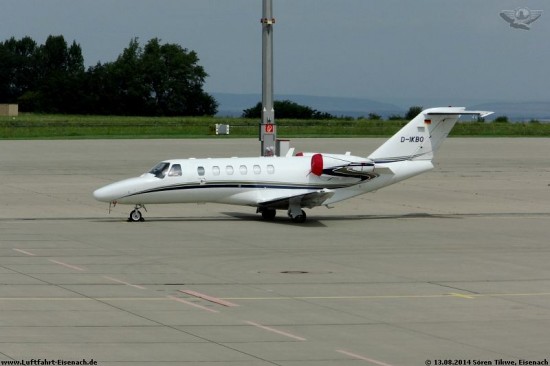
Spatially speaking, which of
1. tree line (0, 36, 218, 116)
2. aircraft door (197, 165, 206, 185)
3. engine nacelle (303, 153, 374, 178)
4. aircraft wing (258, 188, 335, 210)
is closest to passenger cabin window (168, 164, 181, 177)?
aircraft door (197, 165, 206, 185)

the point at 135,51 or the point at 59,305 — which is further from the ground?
the point at 135,51

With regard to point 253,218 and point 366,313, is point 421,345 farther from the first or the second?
point 253,218

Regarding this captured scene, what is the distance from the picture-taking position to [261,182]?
32500mm

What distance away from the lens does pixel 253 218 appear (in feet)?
111

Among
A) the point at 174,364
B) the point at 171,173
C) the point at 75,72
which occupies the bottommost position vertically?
the point at 174,364

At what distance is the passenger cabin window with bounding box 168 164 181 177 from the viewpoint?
32.1m

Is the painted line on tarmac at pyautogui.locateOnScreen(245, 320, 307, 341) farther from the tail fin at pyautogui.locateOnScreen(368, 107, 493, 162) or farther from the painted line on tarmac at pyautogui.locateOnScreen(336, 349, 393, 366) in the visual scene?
the tail fin at pyautogui.locateOnScreen(368, 107, 493, 162)

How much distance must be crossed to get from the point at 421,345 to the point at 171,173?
56.3 feet

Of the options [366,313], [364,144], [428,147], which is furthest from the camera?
[364,144]

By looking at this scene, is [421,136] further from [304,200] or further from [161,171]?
[161,171]

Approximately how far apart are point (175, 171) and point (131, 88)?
11334cm

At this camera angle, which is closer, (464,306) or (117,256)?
(464,306)

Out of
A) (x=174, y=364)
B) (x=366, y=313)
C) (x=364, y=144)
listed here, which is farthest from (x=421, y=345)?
(x=364, y=144)

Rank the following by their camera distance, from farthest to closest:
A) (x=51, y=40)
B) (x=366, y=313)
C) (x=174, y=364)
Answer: (x=51, y=40), (x=366, y=313), (x=174, y=364)
